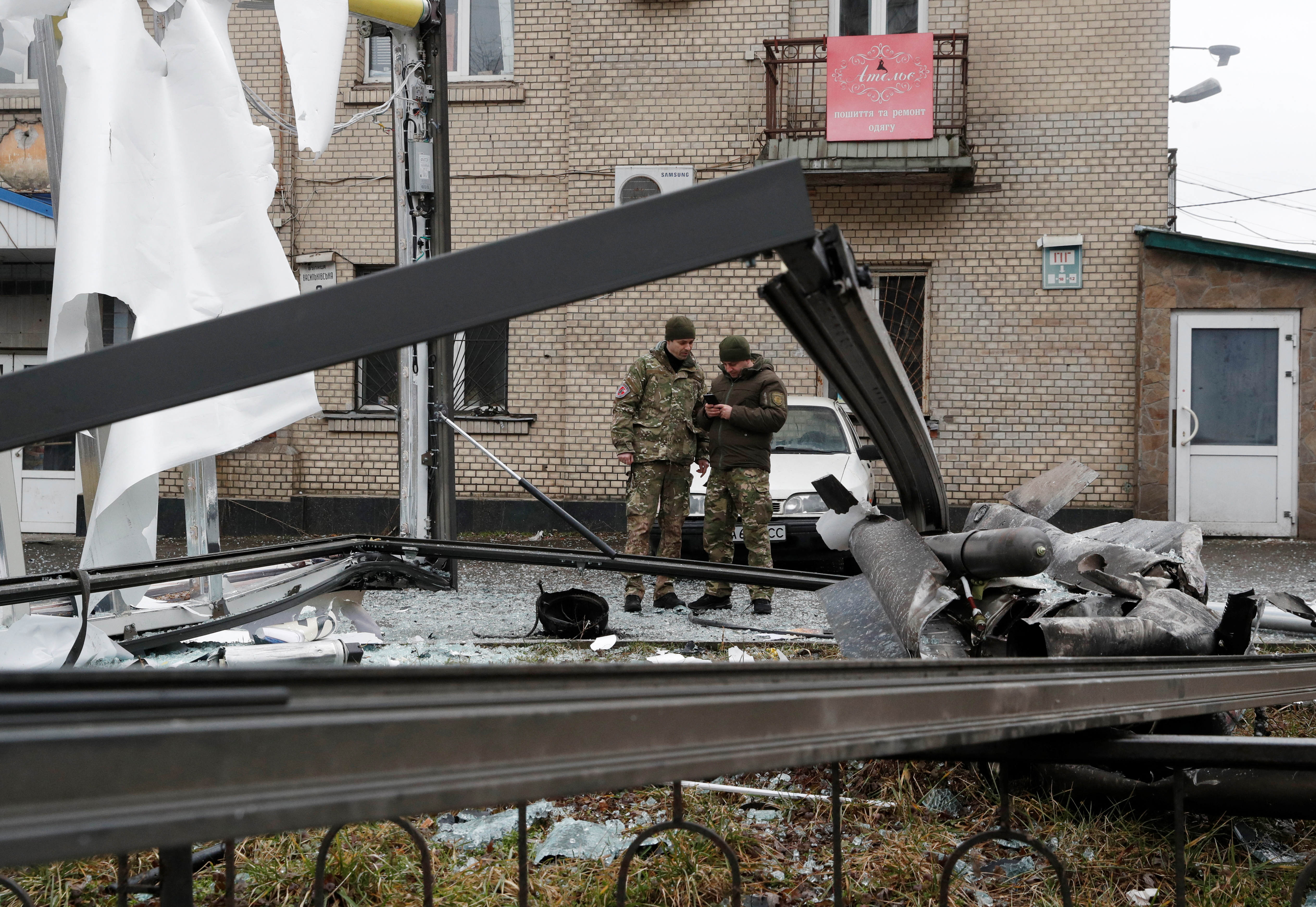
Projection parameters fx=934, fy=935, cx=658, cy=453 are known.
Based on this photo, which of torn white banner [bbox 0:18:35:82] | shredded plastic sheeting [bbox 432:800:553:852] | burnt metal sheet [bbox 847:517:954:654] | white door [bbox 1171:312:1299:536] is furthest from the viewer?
white door [bbox 1171:312:1299:536]

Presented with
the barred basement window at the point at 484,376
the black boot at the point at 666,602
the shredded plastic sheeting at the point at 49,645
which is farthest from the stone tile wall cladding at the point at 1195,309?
the shredded plastic sheeting at the point at 49,645

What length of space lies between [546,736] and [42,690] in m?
0.37

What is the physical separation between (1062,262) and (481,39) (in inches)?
299

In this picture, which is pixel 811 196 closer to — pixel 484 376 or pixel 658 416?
pixel 484 376

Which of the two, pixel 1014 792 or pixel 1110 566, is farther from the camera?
pixel 1110 566

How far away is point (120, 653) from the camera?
3295 millimetres

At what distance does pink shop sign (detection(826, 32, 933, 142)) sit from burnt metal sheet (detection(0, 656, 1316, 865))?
1054cm

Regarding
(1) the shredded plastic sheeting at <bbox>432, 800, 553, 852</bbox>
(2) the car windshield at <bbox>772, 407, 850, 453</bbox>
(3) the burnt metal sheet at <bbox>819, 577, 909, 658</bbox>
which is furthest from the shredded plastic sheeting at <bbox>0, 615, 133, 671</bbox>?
(2) the car windshield at <bbox>772, 407, 850, 453</bbox>

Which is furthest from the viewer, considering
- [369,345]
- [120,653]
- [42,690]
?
[120,653]

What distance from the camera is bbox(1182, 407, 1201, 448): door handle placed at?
1093 cm

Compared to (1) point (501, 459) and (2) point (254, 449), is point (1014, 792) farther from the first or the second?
(2) point (254, 449)

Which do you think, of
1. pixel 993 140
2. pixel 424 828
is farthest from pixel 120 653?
pixel 993 140

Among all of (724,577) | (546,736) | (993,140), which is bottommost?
(724,577)

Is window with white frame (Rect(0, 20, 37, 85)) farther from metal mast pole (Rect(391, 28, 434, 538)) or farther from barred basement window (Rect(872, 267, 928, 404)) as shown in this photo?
barred basement window (Rect(872, 267, 928, 404))
